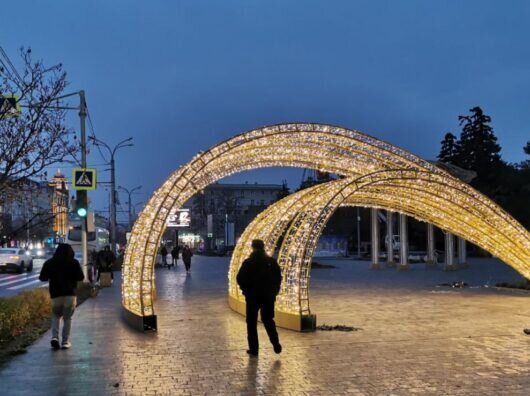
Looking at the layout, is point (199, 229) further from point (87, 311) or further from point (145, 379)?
point (145, 379)

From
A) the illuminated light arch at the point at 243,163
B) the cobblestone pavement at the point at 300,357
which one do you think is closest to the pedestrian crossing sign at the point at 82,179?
the illuminated light arch at the point at 243,163

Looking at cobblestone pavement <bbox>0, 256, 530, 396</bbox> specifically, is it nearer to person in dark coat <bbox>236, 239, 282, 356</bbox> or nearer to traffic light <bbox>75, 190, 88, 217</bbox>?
person in dark coat <bbox>236, 239, 282, 356</bbox>

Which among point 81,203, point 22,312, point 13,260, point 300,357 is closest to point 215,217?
point 13,260

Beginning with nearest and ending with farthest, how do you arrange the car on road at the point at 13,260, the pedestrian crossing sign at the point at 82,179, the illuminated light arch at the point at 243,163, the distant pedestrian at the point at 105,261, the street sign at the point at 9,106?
the street sign at the point at 9,106
the illuminated light arch at the point at 243,163
the pedestrian crossing sign at the point at 82,179
the distant pedestrian at the point at 105,261
the car on road at the point at 13,260

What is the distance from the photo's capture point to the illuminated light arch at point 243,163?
37.4 ft

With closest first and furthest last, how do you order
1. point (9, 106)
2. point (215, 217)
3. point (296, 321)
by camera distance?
point (9, 106) < point (296, 321) < point (215, 217)

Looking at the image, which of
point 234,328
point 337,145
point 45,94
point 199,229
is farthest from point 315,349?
point 199,229

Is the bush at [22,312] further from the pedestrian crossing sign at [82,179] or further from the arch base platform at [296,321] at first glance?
the arch base platform at [296,321]

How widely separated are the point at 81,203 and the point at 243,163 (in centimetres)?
633

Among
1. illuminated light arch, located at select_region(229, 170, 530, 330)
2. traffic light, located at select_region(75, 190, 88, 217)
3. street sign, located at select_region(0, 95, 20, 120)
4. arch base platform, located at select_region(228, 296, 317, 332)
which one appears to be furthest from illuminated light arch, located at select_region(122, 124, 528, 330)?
traffic light, located at select_region(75, 190, 88, 217)

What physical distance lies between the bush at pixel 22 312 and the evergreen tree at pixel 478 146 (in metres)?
48.7

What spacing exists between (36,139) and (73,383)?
410cm

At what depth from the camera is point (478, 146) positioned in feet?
184

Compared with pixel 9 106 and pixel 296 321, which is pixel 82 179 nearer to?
pixel 9 106
